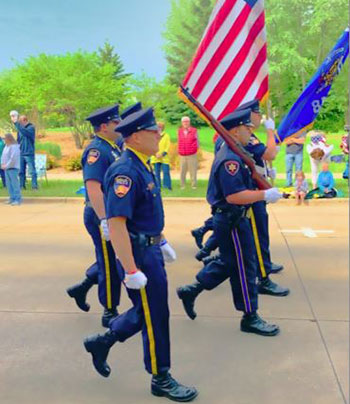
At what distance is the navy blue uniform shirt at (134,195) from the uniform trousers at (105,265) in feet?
3.84

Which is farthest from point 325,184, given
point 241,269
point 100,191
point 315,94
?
point 100,191

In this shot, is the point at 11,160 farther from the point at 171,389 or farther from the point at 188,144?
the point at 171,389

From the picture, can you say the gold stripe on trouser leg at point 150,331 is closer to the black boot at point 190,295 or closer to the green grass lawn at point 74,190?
the black boot at point 190,295

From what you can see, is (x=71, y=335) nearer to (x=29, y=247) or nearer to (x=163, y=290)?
(x=163, y=290)

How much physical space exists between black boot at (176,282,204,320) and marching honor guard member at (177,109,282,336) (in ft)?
0.75

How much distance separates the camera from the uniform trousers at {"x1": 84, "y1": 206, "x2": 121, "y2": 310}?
164 inches

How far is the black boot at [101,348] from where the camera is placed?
3.23m

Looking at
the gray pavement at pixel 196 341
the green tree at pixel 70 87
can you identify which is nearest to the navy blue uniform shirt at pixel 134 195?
the gray pavement at pixel 196 341

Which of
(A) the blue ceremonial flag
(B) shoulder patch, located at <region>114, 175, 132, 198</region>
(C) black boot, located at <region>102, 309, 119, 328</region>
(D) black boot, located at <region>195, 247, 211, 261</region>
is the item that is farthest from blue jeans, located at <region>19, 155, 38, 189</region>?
(B) shoulder patch, located at <region>114, 175, 132, 198</region>

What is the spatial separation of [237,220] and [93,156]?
123cm

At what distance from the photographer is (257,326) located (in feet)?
13.5

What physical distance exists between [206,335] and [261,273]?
1.17m

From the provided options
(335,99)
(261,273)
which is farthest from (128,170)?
(335,99)

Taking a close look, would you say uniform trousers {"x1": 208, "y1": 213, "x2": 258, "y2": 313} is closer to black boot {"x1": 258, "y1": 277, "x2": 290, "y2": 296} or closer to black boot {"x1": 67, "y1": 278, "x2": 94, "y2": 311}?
black boot {"x1": 258, "y1": 277, "x2": 290, "y2": 296}
